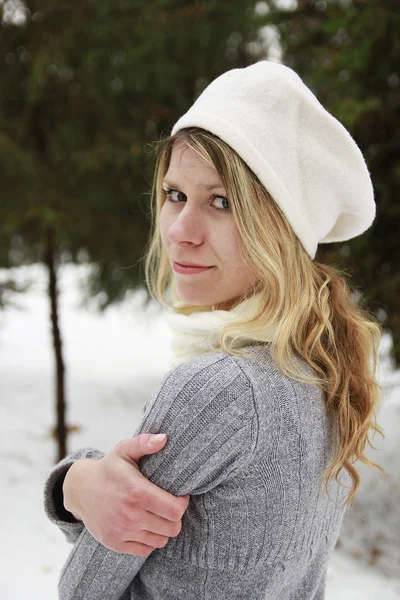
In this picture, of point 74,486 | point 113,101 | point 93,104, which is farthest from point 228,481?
point 113,101

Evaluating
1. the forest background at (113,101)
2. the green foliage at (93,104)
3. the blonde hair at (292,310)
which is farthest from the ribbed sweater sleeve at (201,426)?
the green foliage at (93,104)

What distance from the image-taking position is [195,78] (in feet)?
18.4

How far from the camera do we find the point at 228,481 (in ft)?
3.48

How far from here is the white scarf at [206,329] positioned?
46.7 inches

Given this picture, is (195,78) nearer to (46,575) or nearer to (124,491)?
(46,575)

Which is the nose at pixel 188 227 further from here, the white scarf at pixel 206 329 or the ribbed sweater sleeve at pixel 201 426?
the ribbed sweater sleeve at pixel 201 426

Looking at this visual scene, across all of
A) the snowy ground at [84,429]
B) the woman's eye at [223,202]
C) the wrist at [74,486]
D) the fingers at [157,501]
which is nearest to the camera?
the fingers at [157,501]

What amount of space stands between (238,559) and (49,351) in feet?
31.1

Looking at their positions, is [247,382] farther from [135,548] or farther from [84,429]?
[84,429]

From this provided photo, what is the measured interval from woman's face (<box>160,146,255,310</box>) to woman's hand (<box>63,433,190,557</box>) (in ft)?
1.39

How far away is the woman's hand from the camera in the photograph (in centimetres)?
102

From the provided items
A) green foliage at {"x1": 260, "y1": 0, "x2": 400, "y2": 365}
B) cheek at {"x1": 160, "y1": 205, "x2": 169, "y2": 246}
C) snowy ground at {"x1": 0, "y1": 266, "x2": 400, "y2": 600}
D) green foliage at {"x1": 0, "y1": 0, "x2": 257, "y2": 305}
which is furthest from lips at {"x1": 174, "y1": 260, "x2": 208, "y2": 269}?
green foliage at {"x1": 0, "y1": 0, "x2": 257, "y2": 305}

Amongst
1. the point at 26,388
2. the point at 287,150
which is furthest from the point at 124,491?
the point at 26,388

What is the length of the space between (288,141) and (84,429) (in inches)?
231
